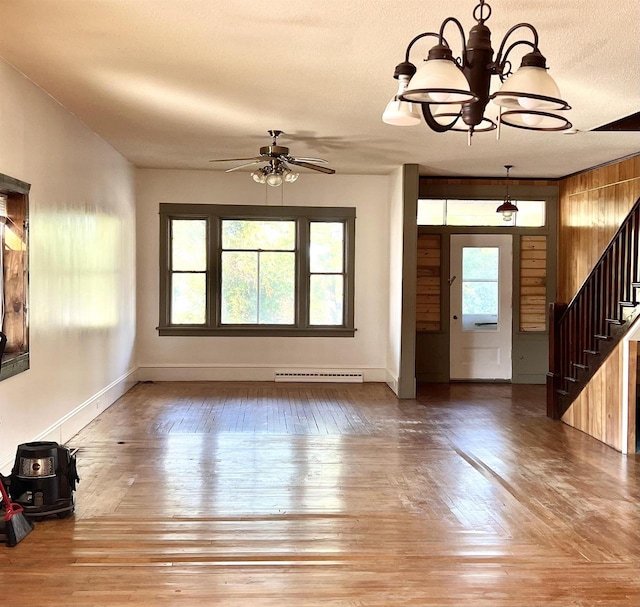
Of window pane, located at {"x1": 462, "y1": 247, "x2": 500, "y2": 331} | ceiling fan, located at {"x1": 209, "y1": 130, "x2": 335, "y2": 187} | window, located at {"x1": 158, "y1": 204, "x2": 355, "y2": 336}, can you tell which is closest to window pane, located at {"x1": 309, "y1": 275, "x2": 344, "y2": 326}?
window, located at {"x1": 158, "y1": 204, "x2": 355, "y2": 336}

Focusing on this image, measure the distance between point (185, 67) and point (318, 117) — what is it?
1.65m

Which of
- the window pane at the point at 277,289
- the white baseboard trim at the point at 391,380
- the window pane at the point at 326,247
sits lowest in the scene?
the white baseboard trim at the point at 391,380

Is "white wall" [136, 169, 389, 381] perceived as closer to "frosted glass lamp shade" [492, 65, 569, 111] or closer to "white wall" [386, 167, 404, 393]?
"white wall" [386, 167, 404, 393]

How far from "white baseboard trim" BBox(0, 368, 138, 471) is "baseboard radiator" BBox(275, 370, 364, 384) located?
6.53ft

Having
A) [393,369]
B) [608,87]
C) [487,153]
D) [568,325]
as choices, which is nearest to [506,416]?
[568,325]

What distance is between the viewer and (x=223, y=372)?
951 centimetres

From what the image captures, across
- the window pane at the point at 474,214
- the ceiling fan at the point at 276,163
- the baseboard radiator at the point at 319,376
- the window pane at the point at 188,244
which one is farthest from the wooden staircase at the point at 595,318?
the window pane at the point at 188,244

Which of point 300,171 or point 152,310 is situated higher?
point 300,171

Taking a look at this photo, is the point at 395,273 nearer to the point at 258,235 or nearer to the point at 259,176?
the point at 258,235

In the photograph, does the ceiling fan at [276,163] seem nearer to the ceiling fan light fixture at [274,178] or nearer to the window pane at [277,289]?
the ceiling fan light fixture at [274,178]

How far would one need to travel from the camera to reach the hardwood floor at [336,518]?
3.27 m

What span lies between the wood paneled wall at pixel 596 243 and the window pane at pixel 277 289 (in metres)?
3.66

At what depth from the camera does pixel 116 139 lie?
728 centimetres

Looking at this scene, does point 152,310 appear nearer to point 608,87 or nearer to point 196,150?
point 196,150
